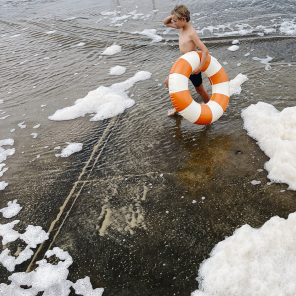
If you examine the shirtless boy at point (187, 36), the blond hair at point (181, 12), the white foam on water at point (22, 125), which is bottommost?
the white foam on water at point (22, 125)

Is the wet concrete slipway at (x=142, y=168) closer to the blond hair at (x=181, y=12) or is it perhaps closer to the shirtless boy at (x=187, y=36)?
the shirtless boy at (x=187, y=36)

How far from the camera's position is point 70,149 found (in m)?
3.61

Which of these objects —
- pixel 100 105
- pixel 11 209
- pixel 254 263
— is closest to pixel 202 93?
pixel 100 105

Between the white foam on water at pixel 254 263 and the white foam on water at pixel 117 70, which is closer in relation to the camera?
the white foam on water at pixel 254 263

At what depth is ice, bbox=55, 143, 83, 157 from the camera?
140 inches

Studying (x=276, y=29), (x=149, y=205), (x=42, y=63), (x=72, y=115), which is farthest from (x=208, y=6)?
(x=149, y=205)

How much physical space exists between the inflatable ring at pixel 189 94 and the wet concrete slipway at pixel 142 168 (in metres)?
0.28

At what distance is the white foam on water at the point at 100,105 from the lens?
14.0 ft

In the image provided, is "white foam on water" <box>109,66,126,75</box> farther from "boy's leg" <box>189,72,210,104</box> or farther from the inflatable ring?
the inflatable ring

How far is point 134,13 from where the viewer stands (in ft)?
28.9

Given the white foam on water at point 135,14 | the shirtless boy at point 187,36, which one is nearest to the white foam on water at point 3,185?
the shirtless boy at point 187,36

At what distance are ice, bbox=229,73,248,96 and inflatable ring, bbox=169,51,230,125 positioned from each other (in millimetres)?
743

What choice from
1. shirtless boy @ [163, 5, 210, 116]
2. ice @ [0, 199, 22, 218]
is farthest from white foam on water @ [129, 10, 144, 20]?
ice @ [0, 199, 22, 218]

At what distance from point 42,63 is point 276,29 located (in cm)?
530
